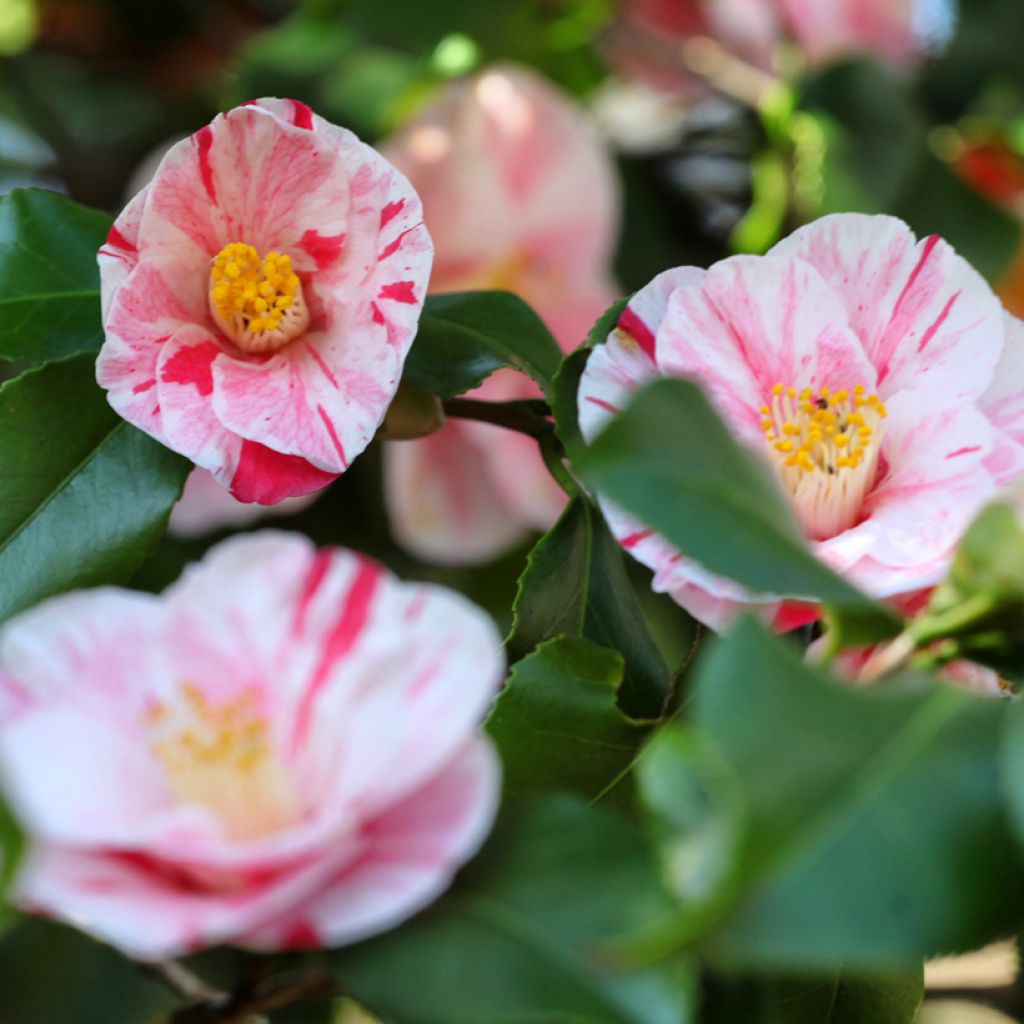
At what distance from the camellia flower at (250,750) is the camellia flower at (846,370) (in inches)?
3.2

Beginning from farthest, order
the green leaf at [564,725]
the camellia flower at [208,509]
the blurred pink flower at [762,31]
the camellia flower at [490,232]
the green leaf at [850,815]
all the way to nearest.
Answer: the blurred pink flower at [762,31]
the camellia flower at [490,232]
the camellia flower at [208,509]
the green leaf at [564,725]
the green leaf at [850,815]

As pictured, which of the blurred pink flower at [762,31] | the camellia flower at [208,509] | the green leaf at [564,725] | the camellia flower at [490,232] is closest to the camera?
the green leaf at [564,725]

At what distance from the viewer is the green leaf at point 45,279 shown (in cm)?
38

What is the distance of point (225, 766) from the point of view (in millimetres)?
266

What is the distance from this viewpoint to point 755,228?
791 millimetres

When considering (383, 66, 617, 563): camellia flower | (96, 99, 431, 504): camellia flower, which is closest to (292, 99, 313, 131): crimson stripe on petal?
(96, 99, 431, 504): camellia flower

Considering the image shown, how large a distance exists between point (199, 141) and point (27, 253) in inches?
3.0

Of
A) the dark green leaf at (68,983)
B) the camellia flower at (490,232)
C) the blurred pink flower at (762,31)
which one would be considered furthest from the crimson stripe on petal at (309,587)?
the blurred pink flower at (762,31)

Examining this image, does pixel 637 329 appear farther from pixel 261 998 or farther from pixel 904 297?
pixel 261 998

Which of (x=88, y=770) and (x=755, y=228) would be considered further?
(x=755, y=228)

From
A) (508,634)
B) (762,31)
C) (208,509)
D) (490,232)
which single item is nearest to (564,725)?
(508,634)

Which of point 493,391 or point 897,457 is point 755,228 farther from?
point 897,457

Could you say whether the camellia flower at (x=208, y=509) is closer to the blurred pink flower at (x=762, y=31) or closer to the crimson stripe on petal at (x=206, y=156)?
the crimson stripe on petal at (x=206, y=156)

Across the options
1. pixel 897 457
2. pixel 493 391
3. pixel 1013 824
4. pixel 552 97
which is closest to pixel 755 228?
pixel 552 97
